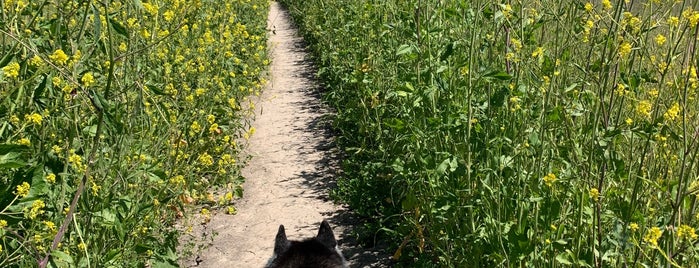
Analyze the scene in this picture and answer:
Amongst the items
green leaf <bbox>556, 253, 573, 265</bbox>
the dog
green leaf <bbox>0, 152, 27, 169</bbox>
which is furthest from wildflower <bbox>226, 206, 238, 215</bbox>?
green leaf <bbox>556, 253, 573, 265</bbox>

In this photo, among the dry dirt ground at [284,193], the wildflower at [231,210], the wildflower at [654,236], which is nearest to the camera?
the wildflower at [654,236]

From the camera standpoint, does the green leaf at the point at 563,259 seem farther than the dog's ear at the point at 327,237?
No

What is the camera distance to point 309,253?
137 inches

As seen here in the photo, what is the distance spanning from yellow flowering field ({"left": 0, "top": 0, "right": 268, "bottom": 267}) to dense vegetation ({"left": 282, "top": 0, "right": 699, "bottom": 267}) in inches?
59.8

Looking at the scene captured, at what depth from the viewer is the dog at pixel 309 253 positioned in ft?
11.2

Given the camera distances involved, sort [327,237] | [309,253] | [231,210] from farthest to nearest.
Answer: [231,210]
[327,237]
[309,253]

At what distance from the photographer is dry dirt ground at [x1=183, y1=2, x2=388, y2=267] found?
211 inches

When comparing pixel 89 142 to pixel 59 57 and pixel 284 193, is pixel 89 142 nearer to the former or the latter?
pixel 59 57

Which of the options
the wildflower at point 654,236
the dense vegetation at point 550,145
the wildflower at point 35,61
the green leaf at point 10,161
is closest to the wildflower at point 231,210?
the dense vegetation at point 550,145

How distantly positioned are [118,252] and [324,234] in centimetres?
109

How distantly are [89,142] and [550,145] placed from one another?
8.18 ft

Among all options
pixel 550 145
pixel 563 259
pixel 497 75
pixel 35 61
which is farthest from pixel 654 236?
pixel 35 61

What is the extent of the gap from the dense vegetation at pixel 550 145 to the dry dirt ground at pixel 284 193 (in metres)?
0.44

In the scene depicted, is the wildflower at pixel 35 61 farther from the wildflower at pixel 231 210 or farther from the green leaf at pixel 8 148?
the wildflower at pixel 231 210
